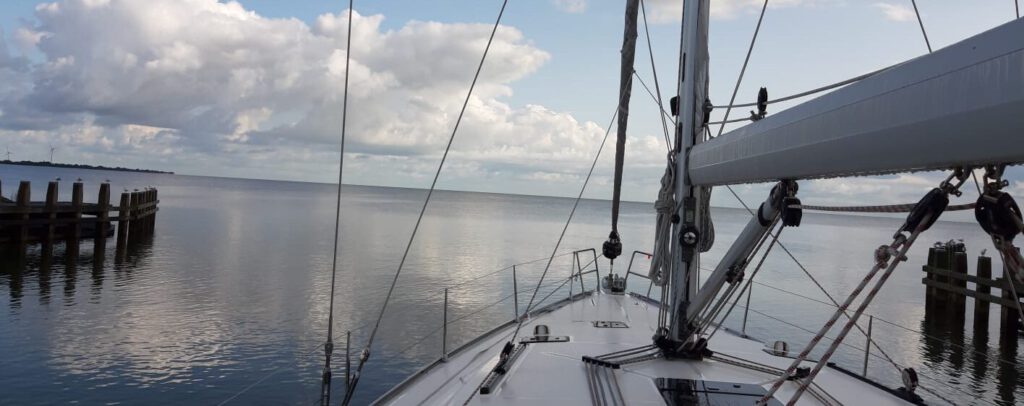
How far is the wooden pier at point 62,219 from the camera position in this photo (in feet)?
71.2

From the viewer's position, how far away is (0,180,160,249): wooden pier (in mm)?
21703

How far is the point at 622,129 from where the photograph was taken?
23.4 feet

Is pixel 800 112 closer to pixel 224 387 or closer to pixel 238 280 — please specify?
pixel 224 387

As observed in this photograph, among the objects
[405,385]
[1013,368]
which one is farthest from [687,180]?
[1013,368]

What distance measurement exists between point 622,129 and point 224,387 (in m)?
Answer: 7.45

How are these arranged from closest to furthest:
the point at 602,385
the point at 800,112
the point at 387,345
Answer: the point at 800,112
the point at 602,385
the point at 387,345

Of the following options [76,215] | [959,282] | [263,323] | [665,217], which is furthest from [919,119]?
[76,215]

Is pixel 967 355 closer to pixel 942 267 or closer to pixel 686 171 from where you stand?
pixel 942 267

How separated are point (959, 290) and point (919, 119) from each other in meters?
18.6

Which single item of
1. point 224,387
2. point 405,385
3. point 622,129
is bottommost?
point 224,387

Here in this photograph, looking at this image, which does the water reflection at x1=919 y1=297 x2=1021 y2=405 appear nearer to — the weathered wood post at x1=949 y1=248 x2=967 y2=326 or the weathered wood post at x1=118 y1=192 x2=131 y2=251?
the weathered wood post at x1=949 y1=248 x2=967 y2=326

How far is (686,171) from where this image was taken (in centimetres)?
477

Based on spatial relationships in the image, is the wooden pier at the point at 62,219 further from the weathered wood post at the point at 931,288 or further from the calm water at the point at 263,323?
the weathered wood post at the point at 931,288

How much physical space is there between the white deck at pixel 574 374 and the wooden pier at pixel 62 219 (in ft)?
69.9
